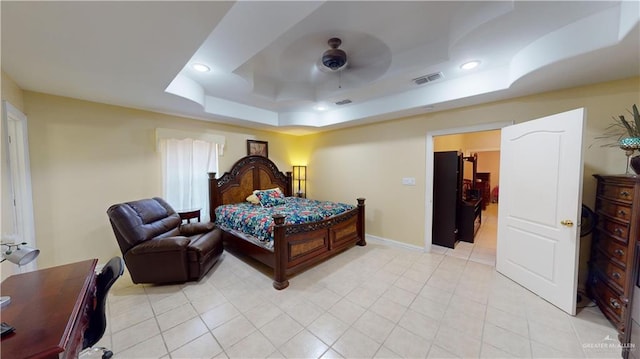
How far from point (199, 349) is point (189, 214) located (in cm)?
247

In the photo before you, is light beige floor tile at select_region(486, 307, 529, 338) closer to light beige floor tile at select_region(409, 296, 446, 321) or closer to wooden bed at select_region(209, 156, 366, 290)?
light beige floor tile at select_region(409, 296, 446, 321)

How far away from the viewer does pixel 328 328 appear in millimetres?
1919

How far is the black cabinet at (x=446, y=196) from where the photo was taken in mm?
3730

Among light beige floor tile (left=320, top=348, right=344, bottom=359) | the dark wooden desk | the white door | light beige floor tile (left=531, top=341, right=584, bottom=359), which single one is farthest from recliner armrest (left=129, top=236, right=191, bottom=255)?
the white door

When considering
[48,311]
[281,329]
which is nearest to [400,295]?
[281,329]

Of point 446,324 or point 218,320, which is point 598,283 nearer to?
point 446,324

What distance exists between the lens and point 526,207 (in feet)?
8.13

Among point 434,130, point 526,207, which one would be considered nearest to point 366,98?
point 434,130

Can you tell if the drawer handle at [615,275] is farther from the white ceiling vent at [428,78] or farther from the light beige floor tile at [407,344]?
the white ceiling vent at [428,78]

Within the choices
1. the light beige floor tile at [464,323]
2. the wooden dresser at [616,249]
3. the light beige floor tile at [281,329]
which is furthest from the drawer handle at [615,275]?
the light beige floor tile at [281,329]

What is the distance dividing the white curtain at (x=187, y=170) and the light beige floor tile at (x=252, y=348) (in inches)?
107

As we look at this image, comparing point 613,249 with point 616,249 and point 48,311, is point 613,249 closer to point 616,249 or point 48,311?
point 616,249

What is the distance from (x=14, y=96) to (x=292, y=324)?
11.9 feet

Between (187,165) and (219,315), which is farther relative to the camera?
(187,165)
